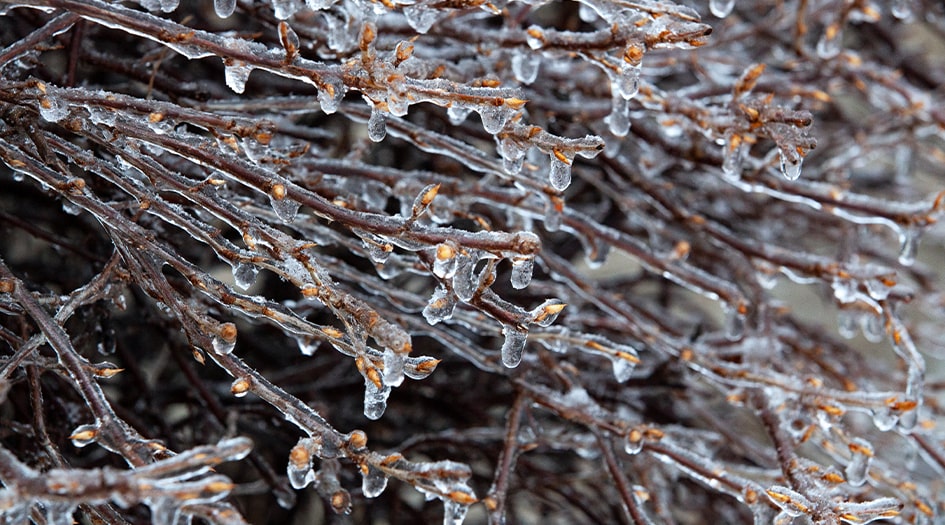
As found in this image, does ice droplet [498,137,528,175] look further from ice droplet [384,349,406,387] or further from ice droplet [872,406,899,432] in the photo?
ice droplet [872,406,899,432]

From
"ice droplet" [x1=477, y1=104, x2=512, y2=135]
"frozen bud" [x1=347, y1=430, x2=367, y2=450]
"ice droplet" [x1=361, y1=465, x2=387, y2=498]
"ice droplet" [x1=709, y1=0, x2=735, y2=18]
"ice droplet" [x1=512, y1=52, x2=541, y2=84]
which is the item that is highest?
"ice droplet" [x1=477, y1=104, x2=512, y2=135]

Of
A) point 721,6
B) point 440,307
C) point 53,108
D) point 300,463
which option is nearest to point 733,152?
point 721,6

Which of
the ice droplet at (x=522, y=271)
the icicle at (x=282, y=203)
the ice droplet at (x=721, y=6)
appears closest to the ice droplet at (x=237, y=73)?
the icicle at (x=282, y=203)

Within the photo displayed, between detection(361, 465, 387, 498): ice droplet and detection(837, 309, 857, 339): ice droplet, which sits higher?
detection(361, 465, 387, 498): ice droplet

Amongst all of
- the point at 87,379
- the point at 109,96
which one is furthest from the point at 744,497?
the point at 109,96

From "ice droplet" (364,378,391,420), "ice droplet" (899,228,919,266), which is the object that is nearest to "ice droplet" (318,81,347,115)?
"ice droplet" (364,378,391,420)

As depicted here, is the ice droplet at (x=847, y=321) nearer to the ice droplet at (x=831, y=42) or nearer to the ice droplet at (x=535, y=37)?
the ice droplet at (x=831, y=42)

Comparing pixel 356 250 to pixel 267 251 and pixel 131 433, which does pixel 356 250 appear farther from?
pixel 131 433
